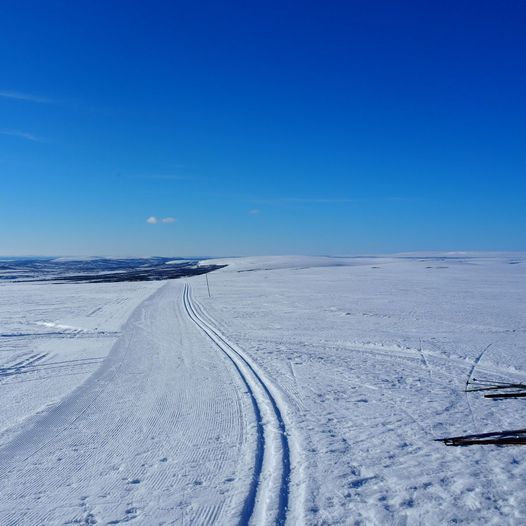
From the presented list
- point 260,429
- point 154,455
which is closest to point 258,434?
point 260,429

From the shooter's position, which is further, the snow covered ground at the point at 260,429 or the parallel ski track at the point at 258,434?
the snow covered ground at the point at 260,429

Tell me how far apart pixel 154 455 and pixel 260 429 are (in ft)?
5.28

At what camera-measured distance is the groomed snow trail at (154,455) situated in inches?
166

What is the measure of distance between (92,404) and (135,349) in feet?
17.4

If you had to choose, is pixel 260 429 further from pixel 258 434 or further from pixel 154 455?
pixel 154 455

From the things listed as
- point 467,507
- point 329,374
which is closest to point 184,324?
point 329,374

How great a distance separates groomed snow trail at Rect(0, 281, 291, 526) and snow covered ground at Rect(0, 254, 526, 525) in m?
0.02

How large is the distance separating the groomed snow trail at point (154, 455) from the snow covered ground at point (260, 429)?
24mm

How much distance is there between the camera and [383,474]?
4.91 meters

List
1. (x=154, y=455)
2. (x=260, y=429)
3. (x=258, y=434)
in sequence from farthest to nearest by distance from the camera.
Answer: (x=260, y=429)
(x=258, y=434)
(x=154, y=455)

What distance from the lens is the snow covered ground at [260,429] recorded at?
14.0 ft

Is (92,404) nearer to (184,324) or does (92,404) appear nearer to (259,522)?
(259,522)

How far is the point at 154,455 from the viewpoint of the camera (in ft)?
17.8

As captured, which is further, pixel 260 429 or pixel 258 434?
pixel 260 429
